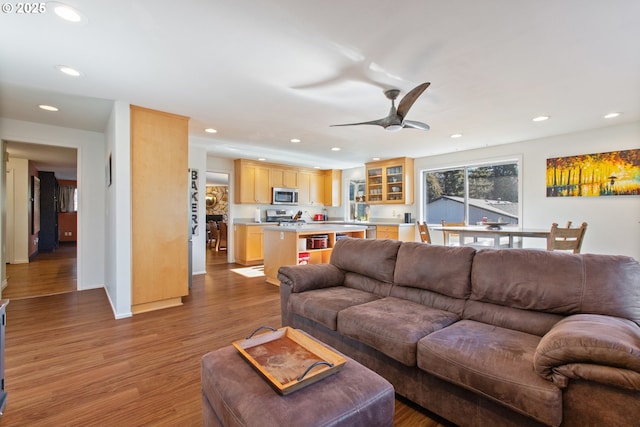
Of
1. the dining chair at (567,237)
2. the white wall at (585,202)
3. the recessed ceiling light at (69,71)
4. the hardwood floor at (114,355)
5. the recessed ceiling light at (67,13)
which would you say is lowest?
the hardwood floor at (114,355)

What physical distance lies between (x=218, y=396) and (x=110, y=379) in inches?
56.0

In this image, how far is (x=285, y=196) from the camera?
737cm

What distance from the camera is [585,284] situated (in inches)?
64.8

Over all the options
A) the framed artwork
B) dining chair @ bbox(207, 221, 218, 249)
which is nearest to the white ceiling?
the framed artwork

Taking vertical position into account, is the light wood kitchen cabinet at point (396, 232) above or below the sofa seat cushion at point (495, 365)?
above

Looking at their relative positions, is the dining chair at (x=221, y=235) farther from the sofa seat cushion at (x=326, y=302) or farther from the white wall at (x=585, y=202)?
the white wall at (x=585, y=202)

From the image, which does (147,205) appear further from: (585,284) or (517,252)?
(585,284)

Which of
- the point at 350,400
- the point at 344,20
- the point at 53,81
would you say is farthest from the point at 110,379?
the point at 344,20

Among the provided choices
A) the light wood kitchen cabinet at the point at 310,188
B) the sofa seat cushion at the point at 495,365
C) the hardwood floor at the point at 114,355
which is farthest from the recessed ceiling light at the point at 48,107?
the light wood kitchen cabinet at the point at 310,188

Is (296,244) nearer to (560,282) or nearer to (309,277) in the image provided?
(309,277)

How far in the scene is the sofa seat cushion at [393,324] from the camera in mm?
1661

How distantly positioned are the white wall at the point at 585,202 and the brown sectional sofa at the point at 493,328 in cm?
349

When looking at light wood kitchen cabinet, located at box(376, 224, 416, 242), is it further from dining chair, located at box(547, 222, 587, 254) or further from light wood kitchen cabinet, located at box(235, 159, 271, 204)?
dining chair, located at box(547, 222, 587, 254)

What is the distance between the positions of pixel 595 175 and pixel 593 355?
14.7ft
